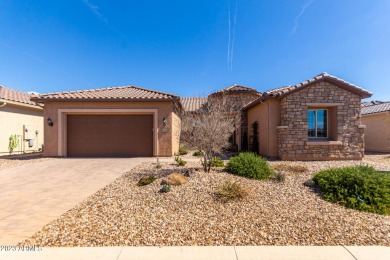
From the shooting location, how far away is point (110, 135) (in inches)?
481

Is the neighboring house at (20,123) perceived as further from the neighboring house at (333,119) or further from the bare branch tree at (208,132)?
the neighboring house at (333,119)

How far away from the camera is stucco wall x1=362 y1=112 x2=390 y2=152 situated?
14352 mm

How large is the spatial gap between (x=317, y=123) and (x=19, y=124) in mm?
20598

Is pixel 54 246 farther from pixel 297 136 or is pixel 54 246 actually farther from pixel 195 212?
pixel 297 136

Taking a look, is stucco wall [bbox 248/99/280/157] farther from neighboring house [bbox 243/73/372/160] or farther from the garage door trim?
the garage door trim

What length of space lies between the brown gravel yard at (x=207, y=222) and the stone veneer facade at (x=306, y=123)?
18.9 ft

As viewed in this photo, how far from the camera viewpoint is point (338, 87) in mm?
10195

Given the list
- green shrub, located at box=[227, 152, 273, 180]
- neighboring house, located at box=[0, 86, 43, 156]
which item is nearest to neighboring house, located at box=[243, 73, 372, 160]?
green shrub, located at box=[227, 152, 273, 180]

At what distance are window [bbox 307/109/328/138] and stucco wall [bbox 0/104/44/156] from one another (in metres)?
20.0

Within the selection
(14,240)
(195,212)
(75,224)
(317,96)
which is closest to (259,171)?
(195,212)

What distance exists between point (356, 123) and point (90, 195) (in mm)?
13290

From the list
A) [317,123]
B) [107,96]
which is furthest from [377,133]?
[107,96]

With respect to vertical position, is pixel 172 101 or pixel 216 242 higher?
pixel 172 101
